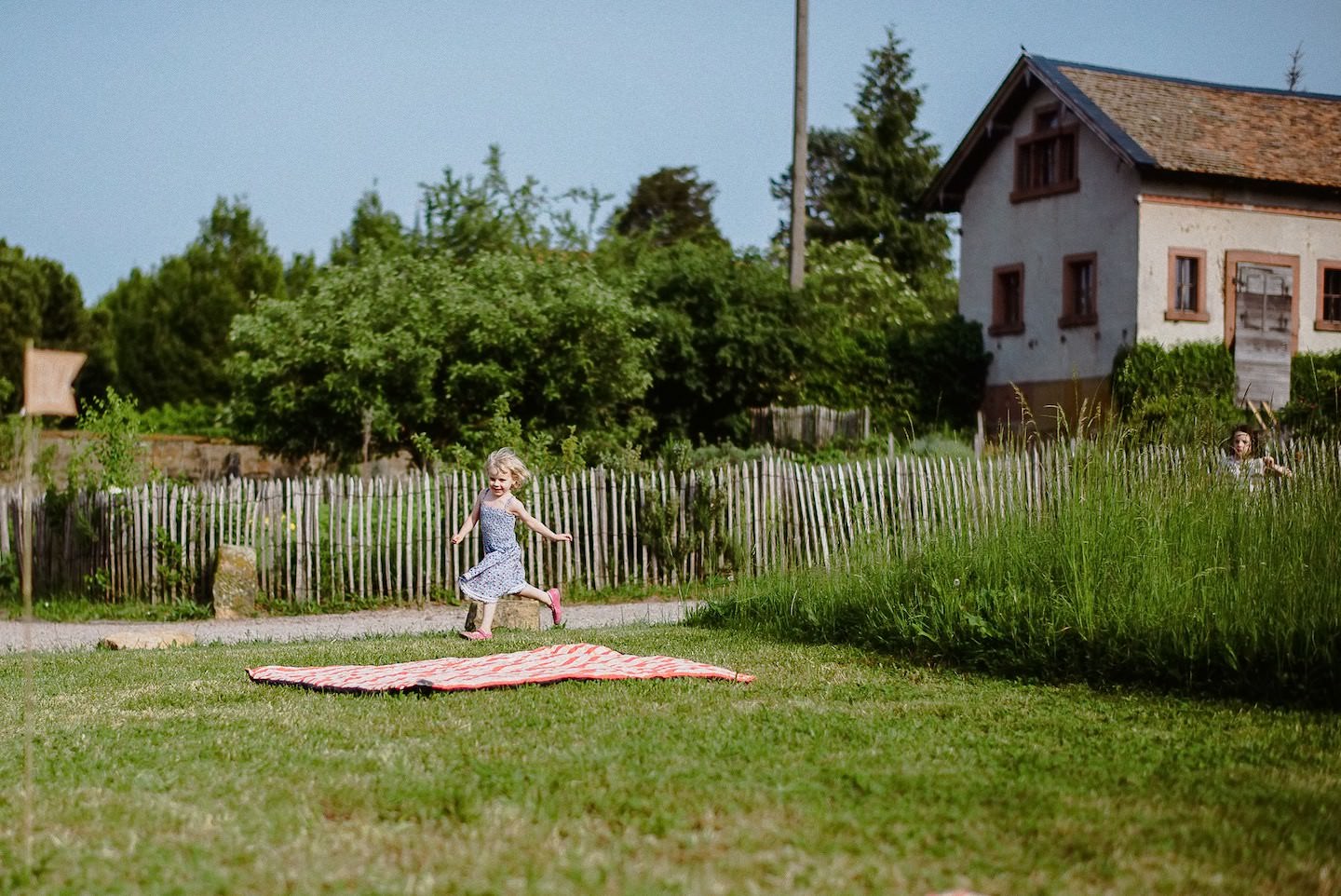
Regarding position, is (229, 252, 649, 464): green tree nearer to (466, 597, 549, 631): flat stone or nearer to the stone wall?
the stone wall

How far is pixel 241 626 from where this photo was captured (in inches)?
511

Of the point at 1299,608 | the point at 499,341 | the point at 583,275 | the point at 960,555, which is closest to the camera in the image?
the point at 1299,608

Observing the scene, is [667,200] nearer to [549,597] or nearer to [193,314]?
[193,314]

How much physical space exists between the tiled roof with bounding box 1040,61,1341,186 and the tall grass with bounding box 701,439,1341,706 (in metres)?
18.4

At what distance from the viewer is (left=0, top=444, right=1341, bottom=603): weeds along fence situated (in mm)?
14461

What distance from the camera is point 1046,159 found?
2794 centimetres

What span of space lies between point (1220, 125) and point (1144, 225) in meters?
3.63

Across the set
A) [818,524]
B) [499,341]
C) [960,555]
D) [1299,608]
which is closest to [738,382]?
[499,341]

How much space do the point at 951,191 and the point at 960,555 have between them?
22778mm

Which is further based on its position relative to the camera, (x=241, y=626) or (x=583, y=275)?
(x=583, y=275)

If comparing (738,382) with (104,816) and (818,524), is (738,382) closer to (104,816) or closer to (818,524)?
(818,524)

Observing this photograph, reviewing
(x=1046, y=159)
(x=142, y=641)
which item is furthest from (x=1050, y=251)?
(x=142, y=641)

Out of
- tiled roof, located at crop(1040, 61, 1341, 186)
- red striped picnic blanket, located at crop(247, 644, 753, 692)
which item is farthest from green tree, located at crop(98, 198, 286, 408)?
red striped picnic blanket, located at crop(247, 644, 753, 692)

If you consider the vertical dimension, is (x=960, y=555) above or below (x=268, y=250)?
below
